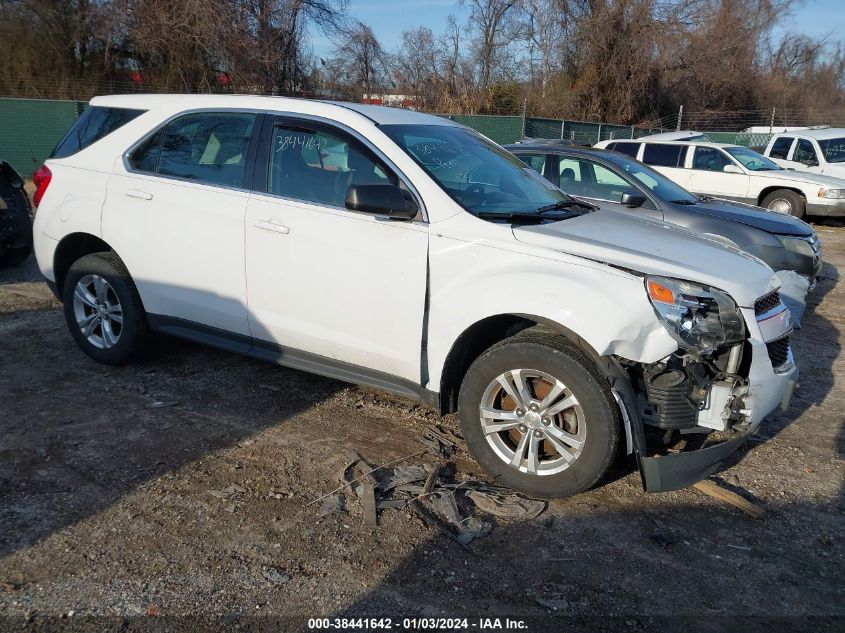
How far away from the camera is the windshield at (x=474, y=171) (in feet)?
12.8

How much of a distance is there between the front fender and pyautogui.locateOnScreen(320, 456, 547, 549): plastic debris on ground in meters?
0.53

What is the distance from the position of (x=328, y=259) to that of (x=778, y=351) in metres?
2.42

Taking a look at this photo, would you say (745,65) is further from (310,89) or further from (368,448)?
(368,448)

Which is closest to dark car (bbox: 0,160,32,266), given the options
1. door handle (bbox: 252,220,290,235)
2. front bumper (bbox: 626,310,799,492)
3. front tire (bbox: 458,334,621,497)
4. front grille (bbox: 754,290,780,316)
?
door handle (bbox: 252,220,290,235)

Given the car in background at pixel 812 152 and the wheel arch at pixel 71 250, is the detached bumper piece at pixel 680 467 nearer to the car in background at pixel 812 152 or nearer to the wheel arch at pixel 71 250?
the wheel arch at pixel 71 250

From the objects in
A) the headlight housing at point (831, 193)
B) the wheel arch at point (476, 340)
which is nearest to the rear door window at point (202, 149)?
the wheel arch at point (476, 340)

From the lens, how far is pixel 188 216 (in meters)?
→ 4.39

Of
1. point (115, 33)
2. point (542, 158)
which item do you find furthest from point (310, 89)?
point (542, 158)

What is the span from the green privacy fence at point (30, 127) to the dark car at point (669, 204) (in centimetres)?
1372

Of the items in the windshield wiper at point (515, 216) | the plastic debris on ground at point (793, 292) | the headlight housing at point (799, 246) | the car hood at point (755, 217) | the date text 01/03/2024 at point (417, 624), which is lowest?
the date text 01/03/2024 at point (417, 624)

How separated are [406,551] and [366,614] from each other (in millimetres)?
435

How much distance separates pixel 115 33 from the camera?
20.8m

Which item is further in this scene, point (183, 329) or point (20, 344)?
point (20, 344)

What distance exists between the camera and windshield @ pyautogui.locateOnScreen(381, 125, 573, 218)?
3893mm
